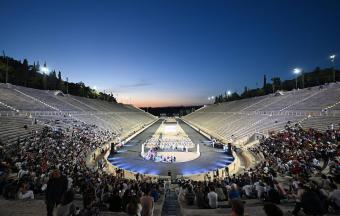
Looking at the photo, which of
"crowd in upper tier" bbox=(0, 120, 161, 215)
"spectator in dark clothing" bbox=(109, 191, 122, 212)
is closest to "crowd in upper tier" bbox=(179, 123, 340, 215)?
"crowd in upper tier" bbox=(0, 120, 161, 215)

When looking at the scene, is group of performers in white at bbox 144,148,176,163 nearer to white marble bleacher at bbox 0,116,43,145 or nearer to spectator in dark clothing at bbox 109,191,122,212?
white marble bleacher at bbox 0,116,43,145

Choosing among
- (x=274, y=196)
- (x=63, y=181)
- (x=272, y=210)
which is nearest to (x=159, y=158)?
(x=274, y=196)

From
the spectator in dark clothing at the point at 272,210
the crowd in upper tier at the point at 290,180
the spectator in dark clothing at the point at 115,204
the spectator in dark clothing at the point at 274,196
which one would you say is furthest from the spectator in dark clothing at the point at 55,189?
the spectator in dark clothing at the point at 274,196

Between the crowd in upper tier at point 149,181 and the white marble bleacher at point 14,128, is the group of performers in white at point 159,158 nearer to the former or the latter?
the crowd in upper tier at point 149,181

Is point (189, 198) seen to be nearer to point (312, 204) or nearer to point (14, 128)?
point (312, 204)

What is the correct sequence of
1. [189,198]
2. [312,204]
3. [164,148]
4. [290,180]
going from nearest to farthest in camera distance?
[312,204]
[189,198]
[290,180]
[164,148]

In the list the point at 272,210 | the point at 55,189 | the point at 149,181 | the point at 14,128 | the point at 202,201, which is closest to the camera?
the point at 272,210

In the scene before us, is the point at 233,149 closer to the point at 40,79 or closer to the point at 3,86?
the point at 3,86

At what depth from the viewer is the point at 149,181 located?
17.2 metres

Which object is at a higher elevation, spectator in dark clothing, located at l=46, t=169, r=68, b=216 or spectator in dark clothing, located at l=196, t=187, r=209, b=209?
spectator in dark clothing, located at l=46, t=169, r=68, b=216

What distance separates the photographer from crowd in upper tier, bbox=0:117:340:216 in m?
5.78

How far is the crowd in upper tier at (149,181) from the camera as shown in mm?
5777

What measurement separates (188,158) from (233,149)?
280 inches

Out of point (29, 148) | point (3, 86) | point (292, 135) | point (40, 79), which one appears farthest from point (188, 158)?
point (40, 79)
